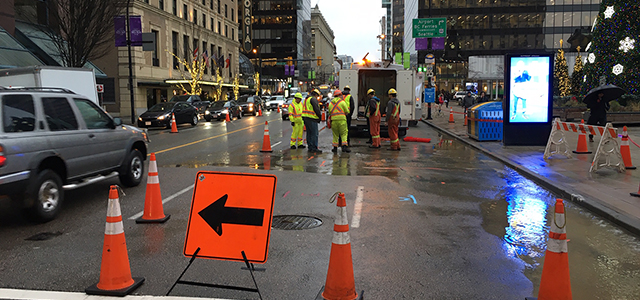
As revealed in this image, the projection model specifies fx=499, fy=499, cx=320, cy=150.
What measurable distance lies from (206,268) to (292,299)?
122 cm

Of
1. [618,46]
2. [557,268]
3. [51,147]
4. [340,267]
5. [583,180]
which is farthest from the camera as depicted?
[618,46]

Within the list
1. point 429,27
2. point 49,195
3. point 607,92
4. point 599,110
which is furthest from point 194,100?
point 49,195

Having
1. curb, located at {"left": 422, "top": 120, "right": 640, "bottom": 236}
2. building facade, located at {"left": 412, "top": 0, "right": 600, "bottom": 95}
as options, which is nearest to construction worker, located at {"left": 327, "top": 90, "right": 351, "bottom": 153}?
curb, located at {"left": 422, "top": 120, "right": 640, "bottom": 236}

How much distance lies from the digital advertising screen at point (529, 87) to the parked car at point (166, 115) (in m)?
18.1

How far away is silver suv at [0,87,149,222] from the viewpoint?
20.8ft

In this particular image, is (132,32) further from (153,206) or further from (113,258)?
(113,258)

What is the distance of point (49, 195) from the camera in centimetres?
688

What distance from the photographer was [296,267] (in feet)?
16.6

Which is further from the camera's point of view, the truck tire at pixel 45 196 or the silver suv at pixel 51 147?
the truck tire at pixel 45 196

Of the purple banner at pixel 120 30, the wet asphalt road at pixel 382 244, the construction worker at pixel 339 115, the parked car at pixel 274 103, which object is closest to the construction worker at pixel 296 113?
the construction worker at pixel 339 115

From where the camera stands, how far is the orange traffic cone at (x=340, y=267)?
158 inches

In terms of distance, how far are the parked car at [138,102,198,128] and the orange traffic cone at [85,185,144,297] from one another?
75.4 feet

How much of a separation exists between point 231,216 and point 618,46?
25257 mm

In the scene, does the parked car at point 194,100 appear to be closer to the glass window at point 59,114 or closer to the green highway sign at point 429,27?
the green highway sign at point 429,27
